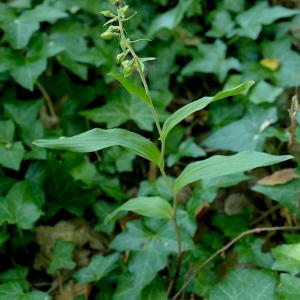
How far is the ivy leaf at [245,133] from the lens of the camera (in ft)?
→ 6.11

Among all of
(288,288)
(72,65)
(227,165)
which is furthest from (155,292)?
(72,65)

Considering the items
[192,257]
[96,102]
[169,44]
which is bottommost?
[192,257]

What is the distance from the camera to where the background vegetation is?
163 centimetres

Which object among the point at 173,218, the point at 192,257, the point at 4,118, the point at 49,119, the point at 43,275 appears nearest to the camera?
the point at 173,218

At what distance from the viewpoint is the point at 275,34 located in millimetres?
2338

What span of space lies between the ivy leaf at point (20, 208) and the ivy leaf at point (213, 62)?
37.8 inches

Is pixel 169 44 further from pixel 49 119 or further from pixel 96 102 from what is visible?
pixel 49 119

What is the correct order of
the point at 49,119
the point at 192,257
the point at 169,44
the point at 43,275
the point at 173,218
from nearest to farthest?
the point at 173,218 < the point at 192,257 < the point at 43,275 < the point at 49,119 < the point at 169,44

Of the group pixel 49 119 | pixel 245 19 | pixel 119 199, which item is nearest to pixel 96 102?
pixel 49 119

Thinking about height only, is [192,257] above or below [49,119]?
below

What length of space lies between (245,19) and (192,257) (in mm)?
1205

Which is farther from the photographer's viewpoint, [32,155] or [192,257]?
[32,155]

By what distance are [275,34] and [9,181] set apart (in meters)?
1.44

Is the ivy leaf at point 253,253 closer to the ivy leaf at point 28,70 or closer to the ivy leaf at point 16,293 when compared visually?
the ivy leaf at point 16,293
